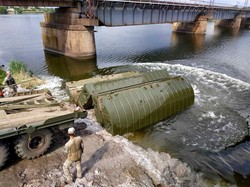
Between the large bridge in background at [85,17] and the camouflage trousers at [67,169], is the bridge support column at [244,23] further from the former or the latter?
the camouflage trousers at [67,169]

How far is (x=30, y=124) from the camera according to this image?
8.94m

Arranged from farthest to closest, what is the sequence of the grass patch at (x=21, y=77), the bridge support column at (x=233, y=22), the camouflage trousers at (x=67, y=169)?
the bridge support column at (x=233, y=22) → the grass patch at (x=21, y=77) → the camouflage trousers at (x=67, y=169)

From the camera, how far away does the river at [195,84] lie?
12016 millimetres

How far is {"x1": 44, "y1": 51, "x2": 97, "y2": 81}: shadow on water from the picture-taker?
2684 cm

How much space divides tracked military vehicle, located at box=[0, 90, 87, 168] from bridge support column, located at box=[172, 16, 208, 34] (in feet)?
184

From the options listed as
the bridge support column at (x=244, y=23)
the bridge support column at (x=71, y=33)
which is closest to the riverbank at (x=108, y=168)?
the bridge support column at (x=71, y=33)

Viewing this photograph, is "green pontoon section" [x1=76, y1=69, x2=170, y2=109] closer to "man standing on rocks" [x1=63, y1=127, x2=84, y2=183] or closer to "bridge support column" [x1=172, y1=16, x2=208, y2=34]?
"man standing on rocks" [x1=63, y1=127, x2=84, y2=183]

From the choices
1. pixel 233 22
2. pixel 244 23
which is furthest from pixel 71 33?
pixel 244 23

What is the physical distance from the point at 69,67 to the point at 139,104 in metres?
18.5

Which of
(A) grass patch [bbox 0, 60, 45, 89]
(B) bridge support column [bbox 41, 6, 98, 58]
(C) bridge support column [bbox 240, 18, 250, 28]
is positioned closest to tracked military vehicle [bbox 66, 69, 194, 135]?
(A) grass patch [bbox 0, 60, 45, 89]

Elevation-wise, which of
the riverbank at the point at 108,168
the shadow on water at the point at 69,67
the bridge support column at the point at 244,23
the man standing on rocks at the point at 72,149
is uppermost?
the bridge support column at the point at 244,23

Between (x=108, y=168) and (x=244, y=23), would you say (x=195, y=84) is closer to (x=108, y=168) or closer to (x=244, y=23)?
(x=108, y=168)

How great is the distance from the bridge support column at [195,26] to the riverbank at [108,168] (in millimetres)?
54853

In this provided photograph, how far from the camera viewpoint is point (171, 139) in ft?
43.5
